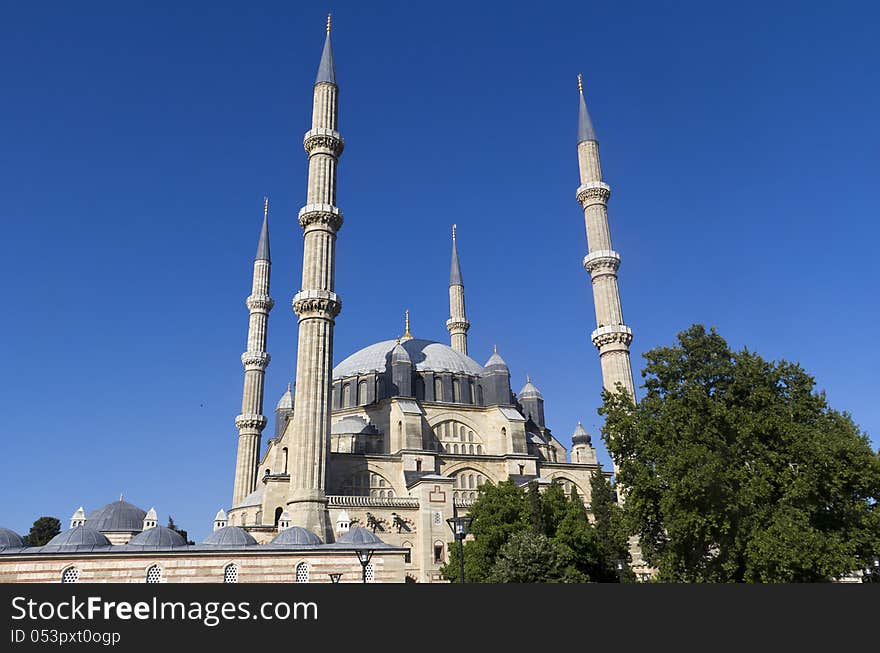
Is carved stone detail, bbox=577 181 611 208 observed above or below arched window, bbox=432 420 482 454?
above

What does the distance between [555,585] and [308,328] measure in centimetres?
2493

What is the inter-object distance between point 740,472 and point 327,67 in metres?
31.5

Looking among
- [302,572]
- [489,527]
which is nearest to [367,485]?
[489,527]

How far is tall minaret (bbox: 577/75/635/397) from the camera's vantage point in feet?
124

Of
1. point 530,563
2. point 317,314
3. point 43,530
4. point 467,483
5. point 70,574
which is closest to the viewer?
point 70,574

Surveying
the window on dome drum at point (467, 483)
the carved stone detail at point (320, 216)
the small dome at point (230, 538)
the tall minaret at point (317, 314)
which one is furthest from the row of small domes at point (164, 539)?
the carved stone detail at point (320, 216)

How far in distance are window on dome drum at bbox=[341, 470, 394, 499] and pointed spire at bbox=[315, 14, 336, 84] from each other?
2235 centimetres

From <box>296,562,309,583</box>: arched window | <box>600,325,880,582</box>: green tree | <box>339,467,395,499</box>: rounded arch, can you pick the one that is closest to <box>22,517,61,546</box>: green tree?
<box>339,467,395,499</box>: rounded arch

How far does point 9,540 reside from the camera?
81.3 feet

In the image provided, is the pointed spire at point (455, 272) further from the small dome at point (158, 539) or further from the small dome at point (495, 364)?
the small dome at point (158, 539)

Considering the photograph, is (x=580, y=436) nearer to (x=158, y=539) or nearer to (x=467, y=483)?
(x=467, y=483)

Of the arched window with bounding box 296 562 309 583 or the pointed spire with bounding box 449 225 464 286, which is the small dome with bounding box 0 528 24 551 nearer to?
the arched window with bounding box 296 562 309 583

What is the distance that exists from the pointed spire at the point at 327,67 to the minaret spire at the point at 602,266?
15455mm

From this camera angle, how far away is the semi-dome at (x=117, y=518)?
3512 centimetres
